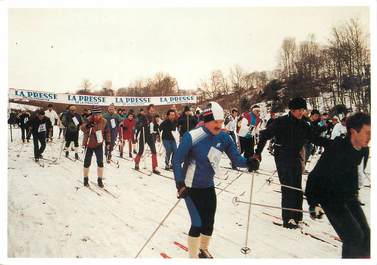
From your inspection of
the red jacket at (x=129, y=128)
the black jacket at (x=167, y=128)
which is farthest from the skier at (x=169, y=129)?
the red jacket at (x=129, y=128)

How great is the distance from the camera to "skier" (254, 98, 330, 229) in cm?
421

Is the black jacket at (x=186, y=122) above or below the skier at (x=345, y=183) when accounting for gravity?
above

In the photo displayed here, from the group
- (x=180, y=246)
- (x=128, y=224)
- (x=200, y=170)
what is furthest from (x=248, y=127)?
(x=200, y=170)

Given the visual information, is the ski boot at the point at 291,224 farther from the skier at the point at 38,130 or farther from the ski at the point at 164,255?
the skier at the point at 38,130

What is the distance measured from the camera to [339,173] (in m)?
2.79

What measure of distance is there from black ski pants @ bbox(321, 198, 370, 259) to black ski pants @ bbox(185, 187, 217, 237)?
1111 millimetres

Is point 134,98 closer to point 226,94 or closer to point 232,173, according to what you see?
point 226,94

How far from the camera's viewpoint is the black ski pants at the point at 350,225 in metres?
2.69

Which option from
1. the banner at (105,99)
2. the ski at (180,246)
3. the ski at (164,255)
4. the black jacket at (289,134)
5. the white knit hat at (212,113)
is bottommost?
the ski at (164,255)

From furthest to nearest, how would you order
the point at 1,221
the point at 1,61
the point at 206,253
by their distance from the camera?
the point at 1,61, the point at 1,221, the point at 206,253

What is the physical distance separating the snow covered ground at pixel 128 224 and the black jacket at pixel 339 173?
128 centimetres
